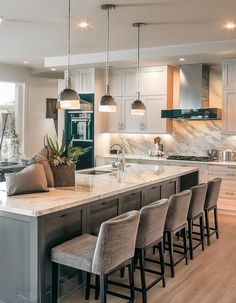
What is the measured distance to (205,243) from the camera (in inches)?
199

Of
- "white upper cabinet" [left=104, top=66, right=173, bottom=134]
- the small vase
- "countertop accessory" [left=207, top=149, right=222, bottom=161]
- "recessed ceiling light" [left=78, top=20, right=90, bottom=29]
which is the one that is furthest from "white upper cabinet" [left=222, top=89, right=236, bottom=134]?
the small vase

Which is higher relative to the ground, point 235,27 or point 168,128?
point 235,27

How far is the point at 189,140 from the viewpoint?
25.2 feet

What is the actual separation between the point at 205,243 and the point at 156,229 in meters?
1.83

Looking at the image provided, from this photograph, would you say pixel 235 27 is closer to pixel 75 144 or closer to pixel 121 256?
pixel 121 256

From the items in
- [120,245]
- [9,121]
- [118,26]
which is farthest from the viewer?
[9,121]

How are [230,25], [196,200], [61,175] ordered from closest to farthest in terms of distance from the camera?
[61,175] → [196,200] → [230,25]

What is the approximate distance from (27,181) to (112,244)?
3.43ft

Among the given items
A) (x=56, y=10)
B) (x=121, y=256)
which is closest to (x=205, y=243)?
(x=121, y=256)

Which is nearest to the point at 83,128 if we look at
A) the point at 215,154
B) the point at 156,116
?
the point at 156,116

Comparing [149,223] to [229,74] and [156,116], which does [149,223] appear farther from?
[156,116]

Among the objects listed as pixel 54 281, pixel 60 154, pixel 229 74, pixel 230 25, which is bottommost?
pixel 54 281

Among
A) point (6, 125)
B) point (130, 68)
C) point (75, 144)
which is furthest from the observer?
point (6, 125)

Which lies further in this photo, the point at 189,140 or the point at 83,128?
the point at 83,128
